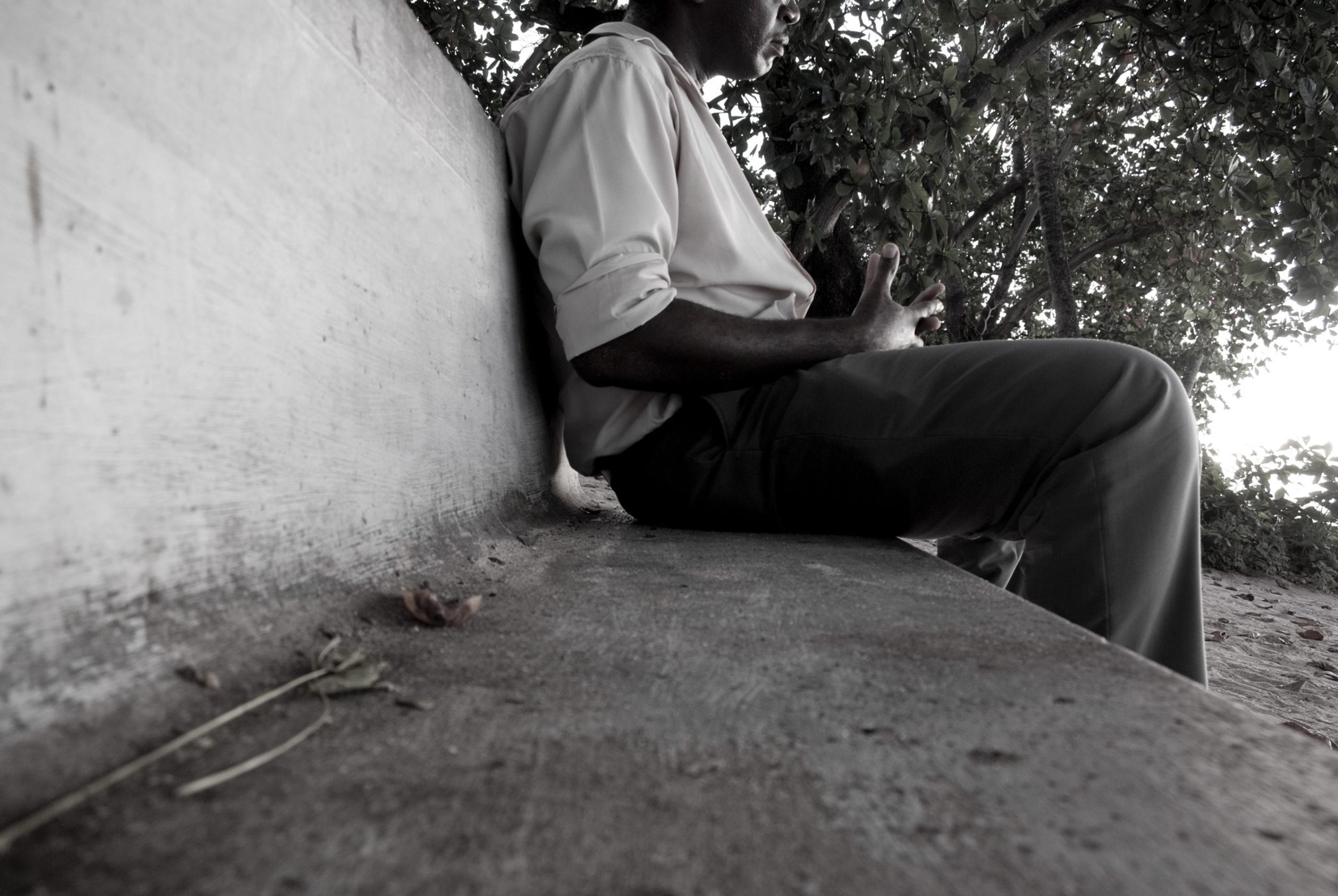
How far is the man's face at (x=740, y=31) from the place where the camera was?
2404 millimetres

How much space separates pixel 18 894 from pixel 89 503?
12.8 inches

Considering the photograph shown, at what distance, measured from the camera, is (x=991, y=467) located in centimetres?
170

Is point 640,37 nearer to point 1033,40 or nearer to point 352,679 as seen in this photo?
point 352,679

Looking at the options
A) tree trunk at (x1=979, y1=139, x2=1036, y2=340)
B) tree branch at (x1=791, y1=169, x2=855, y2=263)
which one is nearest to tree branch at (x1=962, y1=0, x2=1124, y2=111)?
tree branch at (x1=791, y1=169, x2=855, y2=263)

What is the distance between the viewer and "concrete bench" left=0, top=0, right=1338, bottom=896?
552mm

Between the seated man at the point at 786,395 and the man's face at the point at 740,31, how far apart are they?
374mm

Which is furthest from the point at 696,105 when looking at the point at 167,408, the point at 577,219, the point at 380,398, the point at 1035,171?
the point at 1035,171

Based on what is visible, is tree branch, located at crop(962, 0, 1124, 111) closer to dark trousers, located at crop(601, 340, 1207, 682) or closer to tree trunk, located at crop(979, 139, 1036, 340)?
dark trousers, located at crop(601, 340, 1207, 682)

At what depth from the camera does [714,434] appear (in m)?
1.96

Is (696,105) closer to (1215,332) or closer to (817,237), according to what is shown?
(817,237)

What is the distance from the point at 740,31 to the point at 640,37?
480mm

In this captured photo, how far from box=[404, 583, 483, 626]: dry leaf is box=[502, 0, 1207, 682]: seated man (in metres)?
0.78

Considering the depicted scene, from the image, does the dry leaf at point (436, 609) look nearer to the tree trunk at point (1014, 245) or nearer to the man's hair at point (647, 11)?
the man's hair at point (647, 11)

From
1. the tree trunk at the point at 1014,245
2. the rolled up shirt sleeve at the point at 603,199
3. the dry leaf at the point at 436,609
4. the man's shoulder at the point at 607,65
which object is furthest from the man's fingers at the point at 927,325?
the tree trunk at the point at 1014,245
